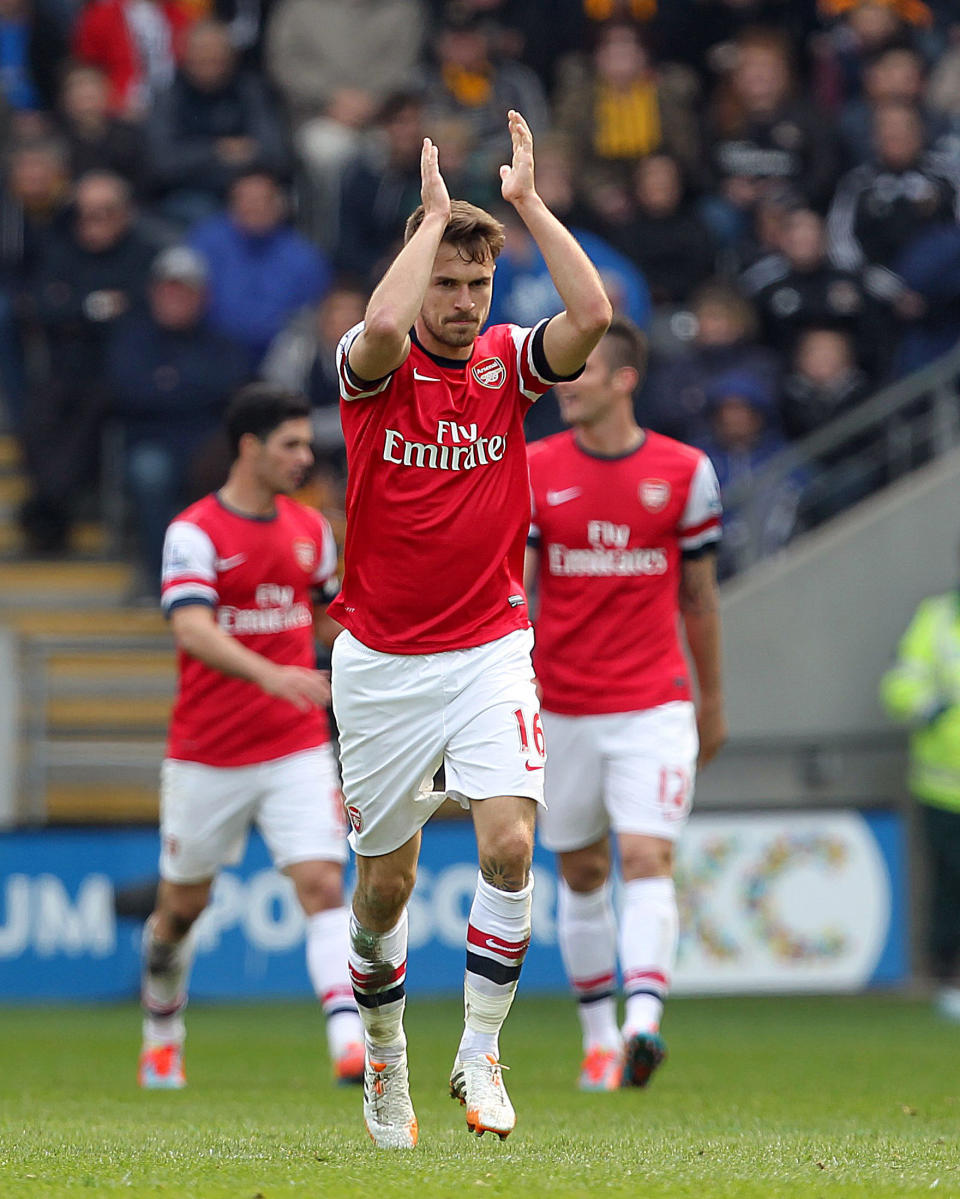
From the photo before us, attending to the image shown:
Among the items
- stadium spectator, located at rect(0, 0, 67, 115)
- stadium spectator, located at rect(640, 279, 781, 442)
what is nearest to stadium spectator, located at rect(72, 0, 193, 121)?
stadium spectator, located at rect(0, 0, 67, 115)

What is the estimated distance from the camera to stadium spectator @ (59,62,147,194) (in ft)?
52.3

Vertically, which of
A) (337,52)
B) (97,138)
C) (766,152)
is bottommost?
(766,152)

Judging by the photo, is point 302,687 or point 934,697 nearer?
point 302,687

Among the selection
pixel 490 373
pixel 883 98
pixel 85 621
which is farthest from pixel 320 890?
pixel 883 98

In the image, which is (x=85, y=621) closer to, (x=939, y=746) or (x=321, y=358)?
(x=321, y=358)

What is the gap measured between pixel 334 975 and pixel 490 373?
337 cm

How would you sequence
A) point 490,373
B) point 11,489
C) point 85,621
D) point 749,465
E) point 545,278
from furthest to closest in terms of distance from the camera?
1. point 11,489
2. point 85,621
3. point 749,465
4. point 545,278
5. point 490,373

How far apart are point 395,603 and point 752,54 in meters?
10.7

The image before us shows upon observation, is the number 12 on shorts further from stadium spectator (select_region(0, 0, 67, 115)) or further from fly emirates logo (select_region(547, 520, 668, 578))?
stadium spectator (select_region(0, 0, 67, 115))

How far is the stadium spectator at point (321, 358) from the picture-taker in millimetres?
14055

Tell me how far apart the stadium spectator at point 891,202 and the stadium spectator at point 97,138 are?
5144mm

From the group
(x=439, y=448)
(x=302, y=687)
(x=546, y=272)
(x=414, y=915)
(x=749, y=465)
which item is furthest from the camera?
(x=546, y=272)

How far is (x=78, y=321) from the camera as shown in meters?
15.2

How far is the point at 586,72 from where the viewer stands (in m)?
16.3
